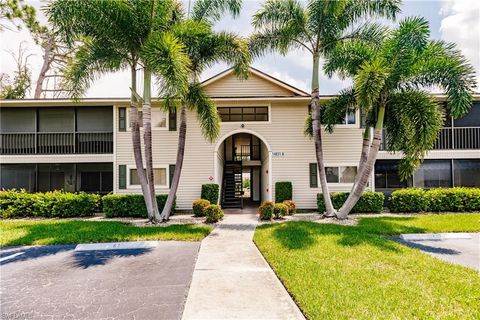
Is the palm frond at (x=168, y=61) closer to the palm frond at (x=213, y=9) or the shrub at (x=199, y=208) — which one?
the palm frond at (x=213, y=9)

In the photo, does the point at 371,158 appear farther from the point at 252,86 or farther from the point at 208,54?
the point at 208,54

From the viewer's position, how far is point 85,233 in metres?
9.46

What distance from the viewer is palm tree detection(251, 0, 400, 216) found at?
11320 mm

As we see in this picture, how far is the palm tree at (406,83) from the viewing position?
9461 mm

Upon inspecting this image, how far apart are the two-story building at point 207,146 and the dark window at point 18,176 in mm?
50

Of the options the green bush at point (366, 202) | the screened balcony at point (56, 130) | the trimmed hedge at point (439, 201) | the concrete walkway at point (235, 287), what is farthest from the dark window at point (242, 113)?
the concrete walkway at point (235, 287)

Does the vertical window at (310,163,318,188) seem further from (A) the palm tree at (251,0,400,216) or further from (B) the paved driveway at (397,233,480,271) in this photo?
(B) the paved driveway at (397,233,480,271)

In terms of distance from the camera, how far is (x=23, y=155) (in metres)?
15.4

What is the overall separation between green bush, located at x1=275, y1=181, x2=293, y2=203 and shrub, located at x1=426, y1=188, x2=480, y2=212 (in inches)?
267

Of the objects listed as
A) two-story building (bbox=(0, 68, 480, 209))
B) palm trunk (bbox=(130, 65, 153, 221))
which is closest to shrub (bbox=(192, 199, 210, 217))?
two-story building (bbox=(0, 68, 480, 209))

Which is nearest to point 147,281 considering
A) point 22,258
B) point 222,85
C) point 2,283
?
point 2,283

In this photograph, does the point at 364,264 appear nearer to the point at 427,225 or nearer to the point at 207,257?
the point at 207,257

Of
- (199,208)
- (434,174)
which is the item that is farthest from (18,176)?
(434,174)

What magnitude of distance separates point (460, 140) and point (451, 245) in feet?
34.1
